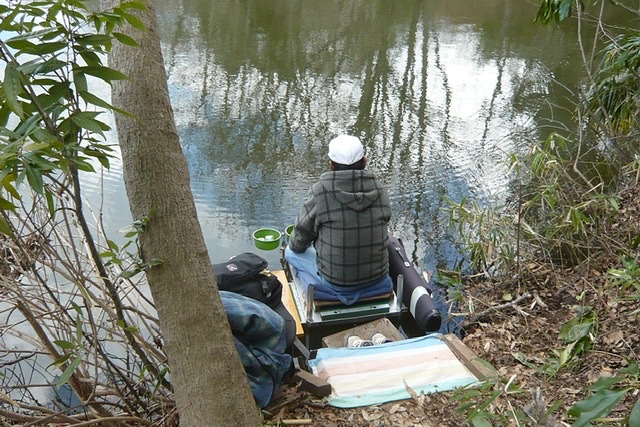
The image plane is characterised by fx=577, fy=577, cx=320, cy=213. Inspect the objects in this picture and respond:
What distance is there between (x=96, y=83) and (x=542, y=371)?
5.01 metres

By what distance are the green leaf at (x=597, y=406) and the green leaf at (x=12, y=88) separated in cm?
93

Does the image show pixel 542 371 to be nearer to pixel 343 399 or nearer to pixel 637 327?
pixel 637 327

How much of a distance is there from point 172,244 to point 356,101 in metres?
4.91

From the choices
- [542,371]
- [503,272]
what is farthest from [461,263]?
[542,371]

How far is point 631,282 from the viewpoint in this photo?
7.70 ft

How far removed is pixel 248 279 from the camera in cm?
261

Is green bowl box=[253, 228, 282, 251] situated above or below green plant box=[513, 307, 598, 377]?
below

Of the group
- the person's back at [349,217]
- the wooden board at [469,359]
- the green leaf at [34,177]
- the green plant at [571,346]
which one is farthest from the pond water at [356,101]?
the green leaf at [34,177]

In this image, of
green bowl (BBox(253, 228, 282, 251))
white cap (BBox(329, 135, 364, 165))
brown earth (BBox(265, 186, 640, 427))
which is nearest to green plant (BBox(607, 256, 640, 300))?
brown earth (BBox(265, 186, 640, 427))

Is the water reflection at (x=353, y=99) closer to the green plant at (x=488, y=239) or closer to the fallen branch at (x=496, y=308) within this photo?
the green plant at (x=488, y=239)

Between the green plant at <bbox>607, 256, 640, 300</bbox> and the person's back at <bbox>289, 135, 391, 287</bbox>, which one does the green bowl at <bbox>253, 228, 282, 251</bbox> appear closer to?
the person's back at <bbox>289, 135, 391, 287</bbox>

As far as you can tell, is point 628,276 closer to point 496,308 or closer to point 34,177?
point 496,308

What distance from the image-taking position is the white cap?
115 inches

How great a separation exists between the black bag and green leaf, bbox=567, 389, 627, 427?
6.17 feet
